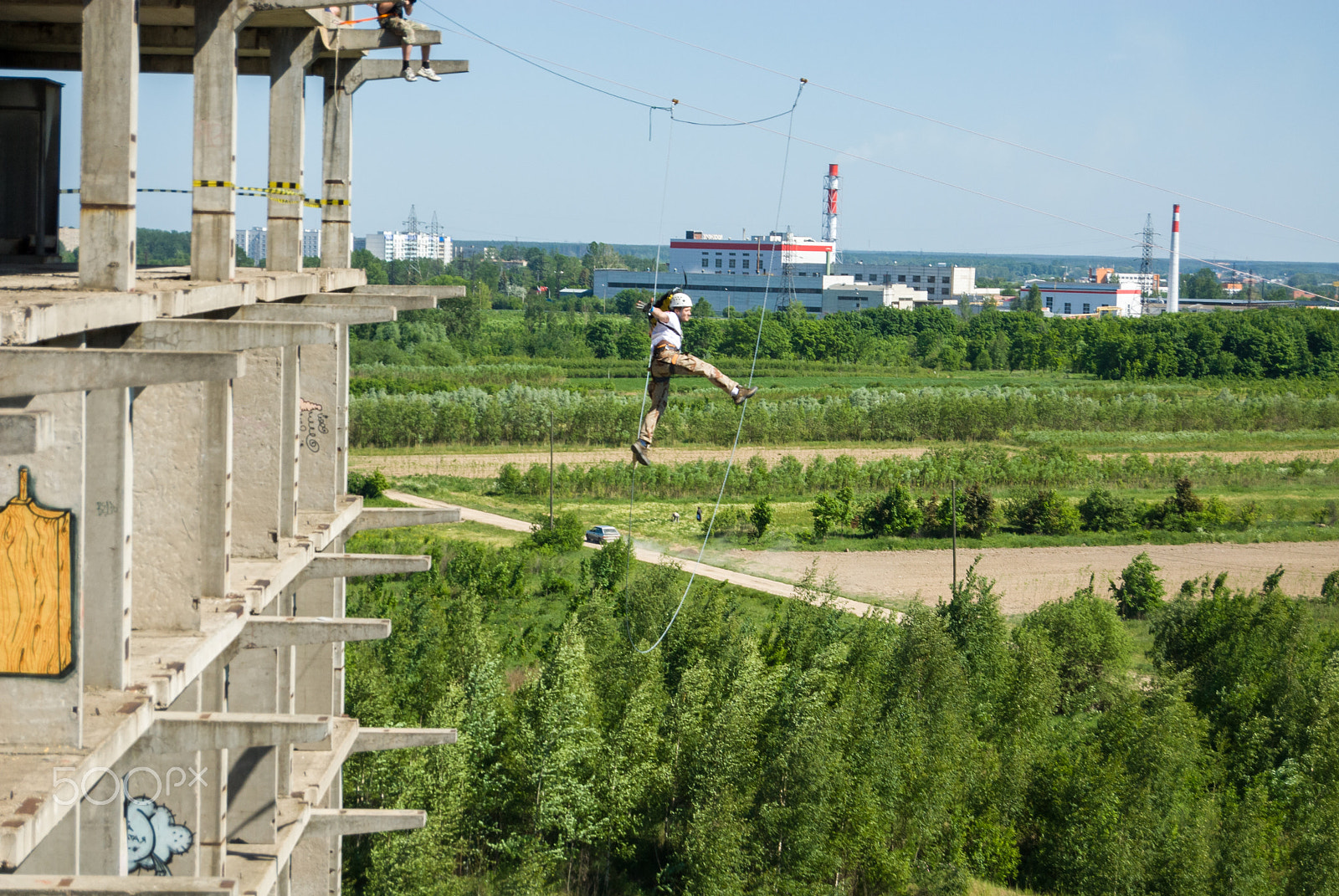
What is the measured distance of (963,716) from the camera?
26578 mm

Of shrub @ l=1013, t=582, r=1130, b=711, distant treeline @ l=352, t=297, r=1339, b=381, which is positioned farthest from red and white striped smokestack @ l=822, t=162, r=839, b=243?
shrub @ l=1013, t=582, r=1130, b=711

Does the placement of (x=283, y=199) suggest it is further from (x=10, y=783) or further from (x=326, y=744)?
(x=10, y=783)

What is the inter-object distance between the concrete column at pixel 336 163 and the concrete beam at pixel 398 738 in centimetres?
495

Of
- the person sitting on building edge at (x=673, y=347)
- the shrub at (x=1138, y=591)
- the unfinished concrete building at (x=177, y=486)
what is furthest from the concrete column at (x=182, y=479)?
the shrub at (x=1138, y=591)

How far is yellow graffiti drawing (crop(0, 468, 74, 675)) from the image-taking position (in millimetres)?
6328

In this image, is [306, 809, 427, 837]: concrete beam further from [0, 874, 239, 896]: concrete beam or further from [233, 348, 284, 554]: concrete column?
[0, 874, 239, 896]: concrete beam

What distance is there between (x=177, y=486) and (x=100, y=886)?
126 inches

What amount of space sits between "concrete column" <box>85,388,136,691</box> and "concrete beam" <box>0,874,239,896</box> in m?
1.32

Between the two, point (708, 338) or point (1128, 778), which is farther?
point (708, 338)

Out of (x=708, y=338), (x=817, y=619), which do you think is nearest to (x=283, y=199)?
(x=817, y=619)

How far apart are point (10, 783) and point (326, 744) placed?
269 inches

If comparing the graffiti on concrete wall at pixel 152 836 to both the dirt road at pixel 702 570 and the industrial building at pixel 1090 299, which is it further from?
the industrial building at pixel 1090 299

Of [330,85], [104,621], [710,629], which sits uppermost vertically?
[330,85]

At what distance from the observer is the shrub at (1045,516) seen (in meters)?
50.7
